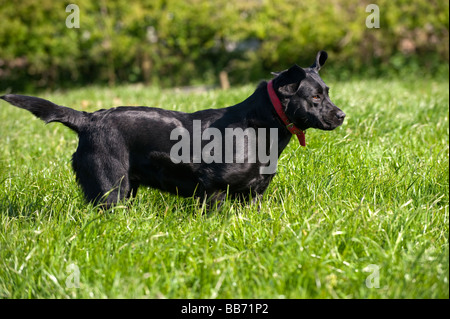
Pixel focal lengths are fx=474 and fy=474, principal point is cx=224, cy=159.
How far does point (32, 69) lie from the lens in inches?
758

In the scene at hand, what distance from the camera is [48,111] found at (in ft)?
11.3

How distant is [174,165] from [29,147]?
9.76 ft

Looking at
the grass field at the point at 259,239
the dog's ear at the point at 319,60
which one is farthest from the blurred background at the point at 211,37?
the grass field at the point at 259,239

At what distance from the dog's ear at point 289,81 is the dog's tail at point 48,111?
4.73ft

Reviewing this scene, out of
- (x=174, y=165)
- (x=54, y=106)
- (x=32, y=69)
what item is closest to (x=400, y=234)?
(x=174, y=165)

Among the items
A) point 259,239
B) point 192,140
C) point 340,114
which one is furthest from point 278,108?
point 259,239

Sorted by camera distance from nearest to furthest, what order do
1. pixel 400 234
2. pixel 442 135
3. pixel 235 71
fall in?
pixel 400 234, pixel 442 135, pixel 235 71

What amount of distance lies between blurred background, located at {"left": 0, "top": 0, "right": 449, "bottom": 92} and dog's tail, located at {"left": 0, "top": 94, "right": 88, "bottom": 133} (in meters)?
13.0

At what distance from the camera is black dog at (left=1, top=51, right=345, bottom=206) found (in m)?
3.30

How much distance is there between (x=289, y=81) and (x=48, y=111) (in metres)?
1.75

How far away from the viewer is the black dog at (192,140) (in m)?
3.30

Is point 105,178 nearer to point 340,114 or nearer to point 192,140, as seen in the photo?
point 192,140

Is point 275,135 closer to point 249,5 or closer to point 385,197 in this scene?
point 385,197

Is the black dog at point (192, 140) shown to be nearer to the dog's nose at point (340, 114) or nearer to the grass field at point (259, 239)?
the dog's nose at point (340, 114)
